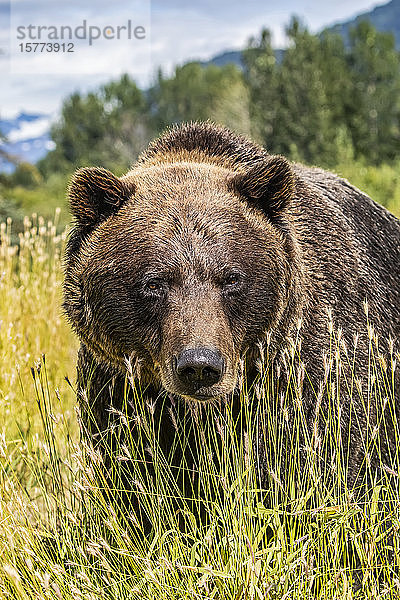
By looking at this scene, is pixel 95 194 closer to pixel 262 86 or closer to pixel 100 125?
pixel 262 86

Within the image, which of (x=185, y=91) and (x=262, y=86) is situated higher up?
(x=185, y=91)

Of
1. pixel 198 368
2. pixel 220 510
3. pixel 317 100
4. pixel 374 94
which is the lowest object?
pixel 220 510

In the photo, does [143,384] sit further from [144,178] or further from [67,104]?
[67,104]

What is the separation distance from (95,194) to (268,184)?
0.73m

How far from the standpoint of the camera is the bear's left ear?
10.0ft

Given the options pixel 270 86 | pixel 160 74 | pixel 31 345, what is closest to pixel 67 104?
pixel 160 74

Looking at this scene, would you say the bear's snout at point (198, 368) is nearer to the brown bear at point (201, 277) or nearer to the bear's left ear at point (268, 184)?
the brown bear at point (201, 277)

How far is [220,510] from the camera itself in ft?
8.78

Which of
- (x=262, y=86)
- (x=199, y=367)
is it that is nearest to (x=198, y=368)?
(x=199, y=367)

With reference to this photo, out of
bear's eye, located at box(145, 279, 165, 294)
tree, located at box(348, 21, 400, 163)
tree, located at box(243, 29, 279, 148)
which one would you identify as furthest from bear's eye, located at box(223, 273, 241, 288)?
tree, located at box(348, 21, 400, 163)

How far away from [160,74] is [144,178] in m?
88.3

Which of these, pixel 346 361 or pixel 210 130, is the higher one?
pixel 210 130

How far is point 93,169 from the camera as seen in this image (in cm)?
308

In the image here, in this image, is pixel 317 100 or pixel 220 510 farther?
pixel 317 100
